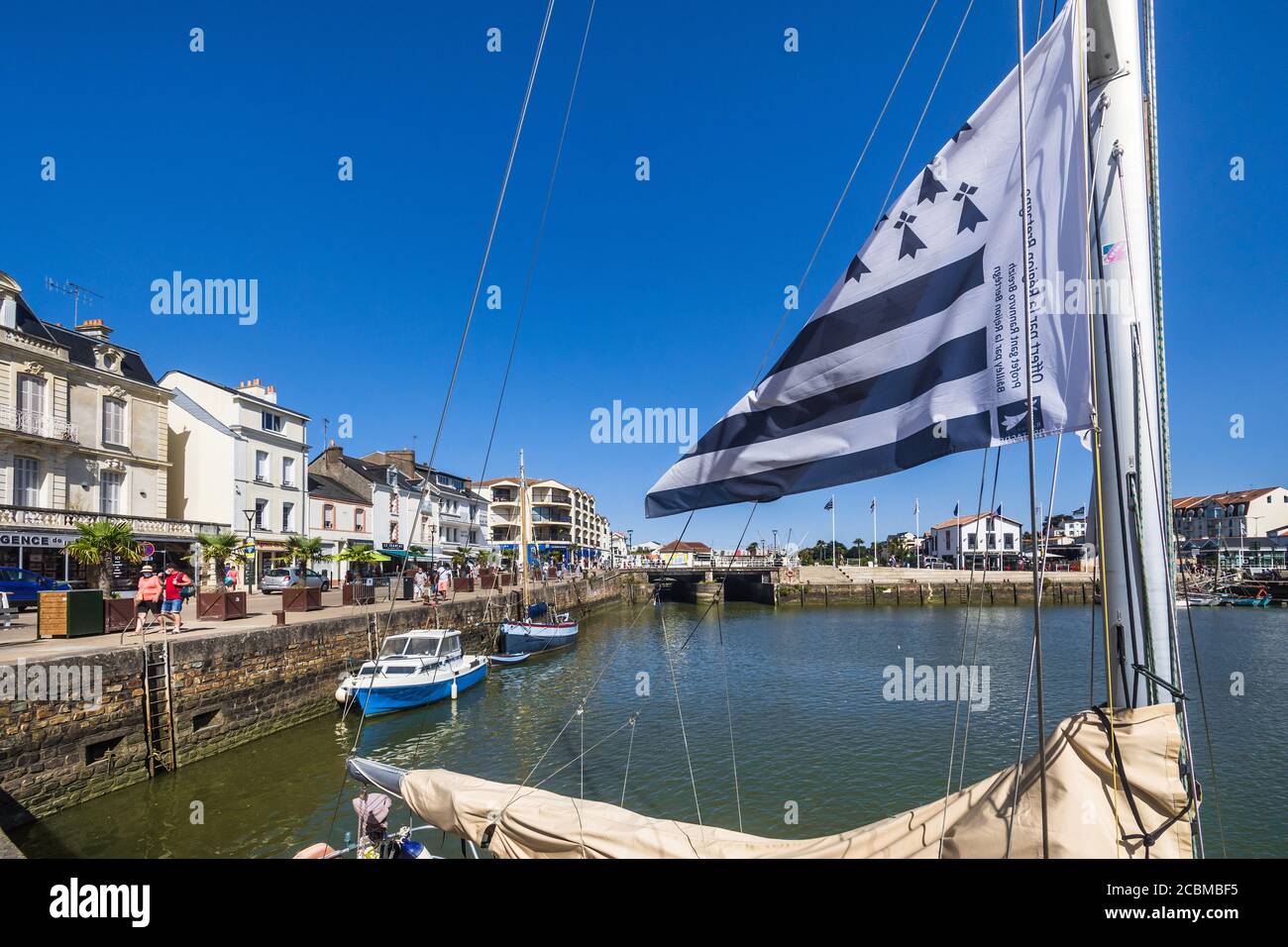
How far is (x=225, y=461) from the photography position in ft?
115

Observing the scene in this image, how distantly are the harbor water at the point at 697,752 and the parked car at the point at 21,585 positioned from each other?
39.3ft

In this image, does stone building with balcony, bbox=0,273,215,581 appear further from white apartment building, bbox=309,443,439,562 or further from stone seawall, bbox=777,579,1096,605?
stone seawall, bbox=777,579,1096,605

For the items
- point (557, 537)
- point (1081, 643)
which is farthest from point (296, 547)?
point (557, 537)

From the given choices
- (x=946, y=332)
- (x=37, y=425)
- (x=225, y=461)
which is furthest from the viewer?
(x=225, y=461)

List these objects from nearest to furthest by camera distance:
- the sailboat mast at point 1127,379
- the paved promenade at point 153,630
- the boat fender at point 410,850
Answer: the sailboat mast at point 1127,379, the boat fender at point 410,850, the paved promenade at point 153,630

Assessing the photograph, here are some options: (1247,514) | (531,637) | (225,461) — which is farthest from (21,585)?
(1247,514)

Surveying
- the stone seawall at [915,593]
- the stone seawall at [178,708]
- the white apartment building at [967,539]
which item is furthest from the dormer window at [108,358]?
the white apartment building at [967,539]

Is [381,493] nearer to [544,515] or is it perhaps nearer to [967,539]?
[544,515]

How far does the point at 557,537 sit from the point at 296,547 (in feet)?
239

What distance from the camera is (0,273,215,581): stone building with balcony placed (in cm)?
2548

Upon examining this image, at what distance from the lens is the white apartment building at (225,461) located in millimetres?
34906

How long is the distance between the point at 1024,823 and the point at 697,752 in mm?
13963

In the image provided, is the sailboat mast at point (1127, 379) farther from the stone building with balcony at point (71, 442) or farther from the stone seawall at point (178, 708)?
the stone building with balcony at point (71, 442)
